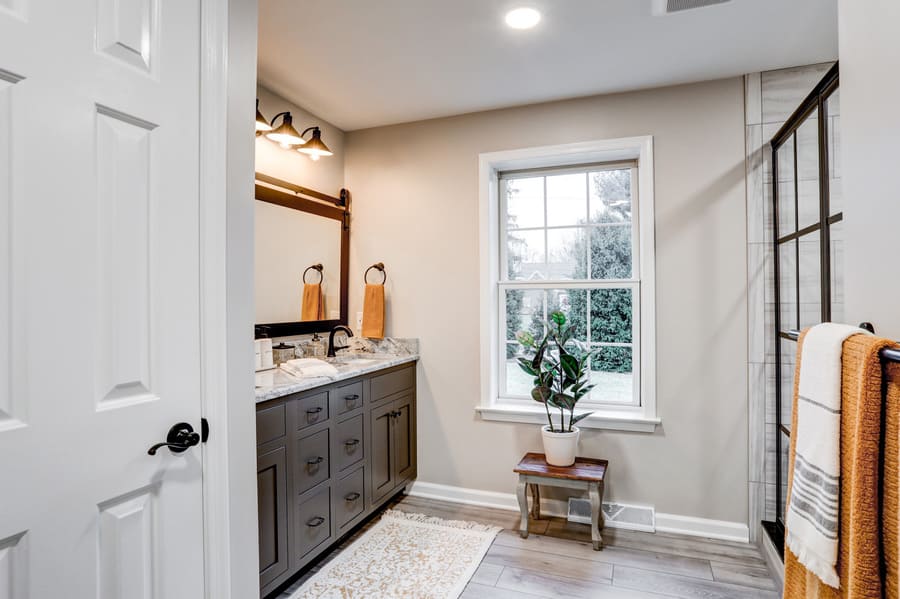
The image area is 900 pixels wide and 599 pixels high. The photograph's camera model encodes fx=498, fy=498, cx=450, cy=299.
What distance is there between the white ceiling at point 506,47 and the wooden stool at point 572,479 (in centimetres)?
215

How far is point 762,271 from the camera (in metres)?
2.69

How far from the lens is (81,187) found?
1.03 m

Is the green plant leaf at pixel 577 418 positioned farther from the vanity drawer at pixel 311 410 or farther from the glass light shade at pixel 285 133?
the glass light shade at pixel 285 133

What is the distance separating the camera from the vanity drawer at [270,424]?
79.7 inches

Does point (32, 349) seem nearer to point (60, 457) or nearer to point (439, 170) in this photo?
Result: point (60, 457)

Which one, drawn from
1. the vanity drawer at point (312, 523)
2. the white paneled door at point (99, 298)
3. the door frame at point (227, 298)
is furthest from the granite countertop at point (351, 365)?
the white paneled door at point (99, 298)

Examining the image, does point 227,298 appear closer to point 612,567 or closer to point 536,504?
point 612,567

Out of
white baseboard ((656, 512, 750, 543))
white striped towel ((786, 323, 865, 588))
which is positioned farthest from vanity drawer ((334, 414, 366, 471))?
white striped towel ((786, 323, 865, 588))

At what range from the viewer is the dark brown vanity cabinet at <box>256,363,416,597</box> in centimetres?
208

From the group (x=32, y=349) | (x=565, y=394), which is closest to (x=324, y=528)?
(x=565, y=394)

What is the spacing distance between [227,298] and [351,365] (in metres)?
1.65

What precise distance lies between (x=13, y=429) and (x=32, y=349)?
148 mm

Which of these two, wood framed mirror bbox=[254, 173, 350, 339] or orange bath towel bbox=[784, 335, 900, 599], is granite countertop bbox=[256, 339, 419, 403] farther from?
orange bath towel bbox=[784, 335, 900, 599]

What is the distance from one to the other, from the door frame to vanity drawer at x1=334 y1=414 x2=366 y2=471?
3.69ft
